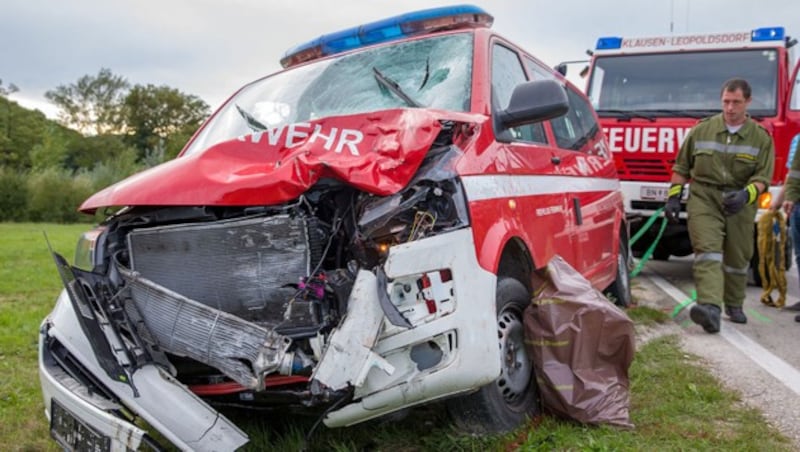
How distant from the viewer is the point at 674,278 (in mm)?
8320

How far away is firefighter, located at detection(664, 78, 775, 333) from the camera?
518 centimetres

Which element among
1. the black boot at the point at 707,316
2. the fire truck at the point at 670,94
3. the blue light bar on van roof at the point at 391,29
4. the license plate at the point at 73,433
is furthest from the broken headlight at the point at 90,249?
the fire truck at the point at 670,94

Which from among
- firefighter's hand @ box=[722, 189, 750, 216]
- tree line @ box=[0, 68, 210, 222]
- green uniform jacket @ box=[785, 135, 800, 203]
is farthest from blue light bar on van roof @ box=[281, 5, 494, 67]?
tree line @ box=[0, 68, 210, 222]

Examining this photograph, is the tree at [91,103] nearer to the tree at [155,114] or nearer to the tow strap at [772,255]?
the tree at [155,114]

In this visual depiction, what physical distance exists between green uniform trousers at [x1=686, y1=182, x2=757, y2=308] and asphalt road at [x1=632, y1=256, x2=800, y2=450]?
12.2 inches

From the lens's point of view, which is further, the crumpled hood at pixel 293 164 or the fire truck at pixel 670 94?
the fire truck at pixel 670 94

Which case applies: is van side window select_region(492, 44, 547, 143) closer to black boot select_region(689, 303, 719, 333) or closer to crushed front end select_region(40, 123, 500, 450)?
crushed front end select_region(40, 123, 500, 450)

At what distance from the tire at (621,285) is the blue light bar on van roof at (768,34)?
135 inches

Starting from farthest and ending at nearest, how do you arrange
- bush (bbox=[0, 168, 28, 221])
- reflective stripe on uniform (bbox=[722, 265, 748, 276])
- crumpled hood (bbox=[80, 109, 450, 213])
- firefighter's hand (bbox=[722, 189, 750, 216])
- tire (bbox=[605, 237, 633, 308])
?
bush (bbox=[0, 168, 28, 221])
tire (bbox=[605, 237, 633, 308])
reflective stripe on uniform (bbox=[722, 265, 748, 276])
firefighter's hand (bbox=[722, 189, 750, 216])
crumpled hood (bbox=[80, 109, 450, 213])

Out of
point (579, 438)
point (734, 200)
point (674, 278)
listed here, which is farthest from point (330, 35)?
point (674, 278)

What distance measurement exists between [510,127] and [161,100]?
5704 cm

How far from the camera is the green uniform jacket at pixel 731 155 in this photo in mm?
5270

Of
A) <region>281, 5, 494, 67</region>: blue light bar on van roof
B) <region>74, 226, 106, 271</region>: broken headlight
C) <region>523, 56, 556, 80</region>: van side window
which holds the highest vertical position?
<region>281, 5, 494, 67</region>: blue light bar on van roof

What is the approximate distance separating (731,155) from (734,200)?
0.41 metres
